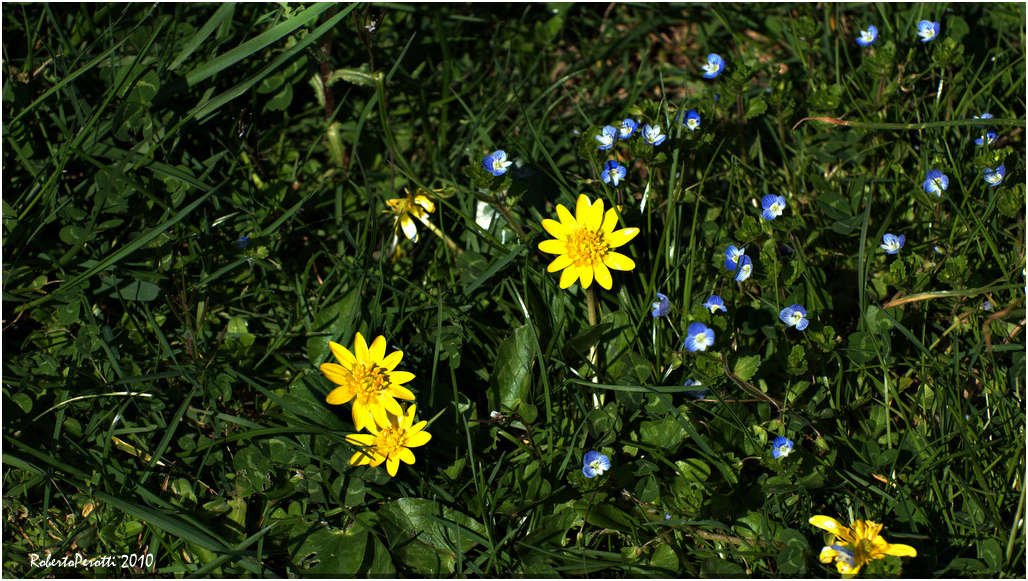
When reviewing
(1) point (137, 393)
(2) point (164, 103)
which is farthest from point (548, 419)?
(2) point (164, 103)

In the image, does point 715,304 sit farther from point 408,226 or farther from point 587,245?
point 408,226

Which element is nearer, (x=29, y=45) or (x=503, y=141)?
(x=29, y=45)

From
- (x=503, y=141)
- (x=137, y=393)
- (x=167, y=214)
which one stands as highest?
(x=503, y=141)

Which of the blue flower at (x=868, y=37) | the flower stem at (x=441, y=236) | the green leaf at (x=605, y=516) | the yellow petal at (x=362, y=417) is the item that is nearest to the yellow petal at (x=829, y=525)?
the green leaf at (x=605, y=516)

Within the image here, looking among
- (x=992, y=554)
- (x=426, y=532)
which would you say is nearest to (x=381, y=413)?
(x=426, y=532)

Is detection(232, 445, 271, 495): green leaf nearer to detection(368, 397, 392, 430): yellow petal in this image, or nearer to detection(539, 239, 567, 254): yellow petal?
detection(368, 397, 392, 430): yellow petal

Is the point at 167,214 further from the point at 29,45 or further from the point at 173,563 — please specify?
the point at 173,563
